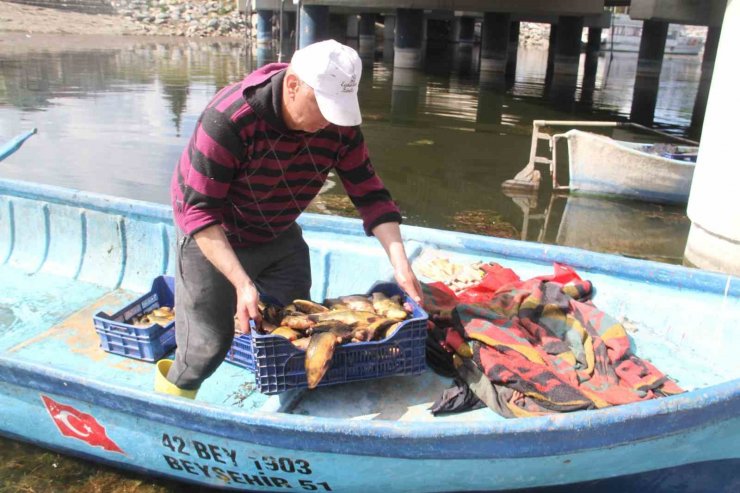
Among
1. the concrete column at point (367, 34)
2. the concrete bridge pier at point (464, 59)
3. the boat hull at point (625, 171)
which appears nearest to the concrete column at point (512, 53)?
the concrete bridge pier at point (464, 59)

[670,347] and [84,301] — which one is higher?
[670,347]

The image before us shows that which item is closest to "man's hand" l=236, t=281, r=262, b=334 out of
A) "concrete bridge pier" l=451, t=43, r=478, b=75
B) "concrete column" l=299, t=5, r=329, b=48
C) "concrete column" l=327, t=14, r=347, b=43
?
"concrete column" l=299, t=5, r=329, b=48

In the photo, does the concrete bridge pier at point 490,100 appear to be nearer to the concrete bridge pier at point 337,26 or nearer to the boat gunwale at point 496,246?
the boat gunwale at point 496,246

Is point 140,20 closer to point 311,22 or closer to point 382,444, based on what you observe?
point 311,22

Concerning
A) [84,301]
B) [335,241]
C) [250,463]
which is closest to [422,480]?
[250,463]

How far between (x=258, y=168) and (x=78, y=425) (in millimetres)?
1976

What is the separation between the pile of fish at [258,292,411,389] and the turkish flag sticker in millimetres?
1208

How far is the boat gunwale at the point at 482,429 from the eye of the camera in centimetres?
312

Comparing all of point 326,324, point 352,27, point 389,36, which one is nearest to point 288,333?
point 326,324

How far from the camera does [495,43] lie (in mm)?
33938

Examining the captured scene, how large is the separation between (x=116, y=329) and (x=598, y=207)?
9.35 m

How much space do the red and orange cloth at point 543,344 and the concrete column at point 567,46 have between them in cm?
3189

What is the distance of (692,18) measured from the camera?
2730 centimetres

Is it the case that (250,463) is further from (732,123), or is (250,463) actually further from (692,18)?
(692,18)
